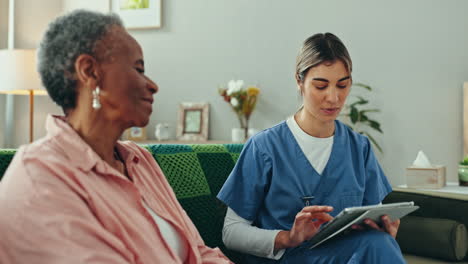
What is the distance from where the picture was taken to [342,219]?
1.27 m

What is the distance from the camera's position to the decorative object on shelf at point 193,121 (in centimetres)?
418

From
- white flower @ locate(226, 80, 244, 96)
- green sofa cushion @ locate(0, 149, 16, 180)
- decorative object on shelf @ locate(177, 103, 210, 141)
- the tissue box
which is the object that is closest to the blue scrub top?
green sofa cushion @ locate(0, 149, 16, 180)

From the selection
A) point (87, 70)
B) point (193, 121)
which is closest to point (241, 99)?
point (193, 121)

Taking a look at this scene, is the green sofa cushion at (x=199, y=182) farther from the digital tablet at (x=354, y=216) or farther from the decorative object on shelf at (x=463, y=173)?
the decorative object on shelf at (x=463, y=173)

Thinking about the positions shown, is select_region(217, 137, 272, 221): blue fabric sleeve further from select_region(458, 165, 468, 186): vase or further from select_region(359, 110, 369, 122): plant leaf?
select_region(359, 110, 369, 122): plant leaf

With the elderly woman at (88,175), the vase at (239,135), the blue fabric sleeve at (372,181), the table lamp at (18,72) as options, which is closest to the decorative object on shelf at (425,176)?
the blue fabric sleeve at (372,181)

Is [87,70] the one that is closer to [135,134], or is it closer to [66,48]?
[66,48]

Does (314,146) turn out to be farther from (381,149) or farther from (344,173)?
(381,149)

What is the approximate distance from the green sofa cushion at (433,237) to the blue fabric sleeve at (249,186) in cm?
75

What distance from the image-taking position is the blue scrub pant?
1.40 meters

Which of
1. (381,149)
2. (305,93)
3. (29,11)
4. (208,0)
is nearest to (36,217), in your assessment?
(305,93)

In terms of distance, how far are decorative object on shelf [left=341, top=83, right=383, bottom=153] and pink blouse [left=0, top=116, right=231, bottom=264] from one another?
259cm

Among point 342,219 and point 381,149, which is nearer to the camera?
point 342,219

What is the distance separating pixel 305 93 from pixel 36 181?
3.04ft
